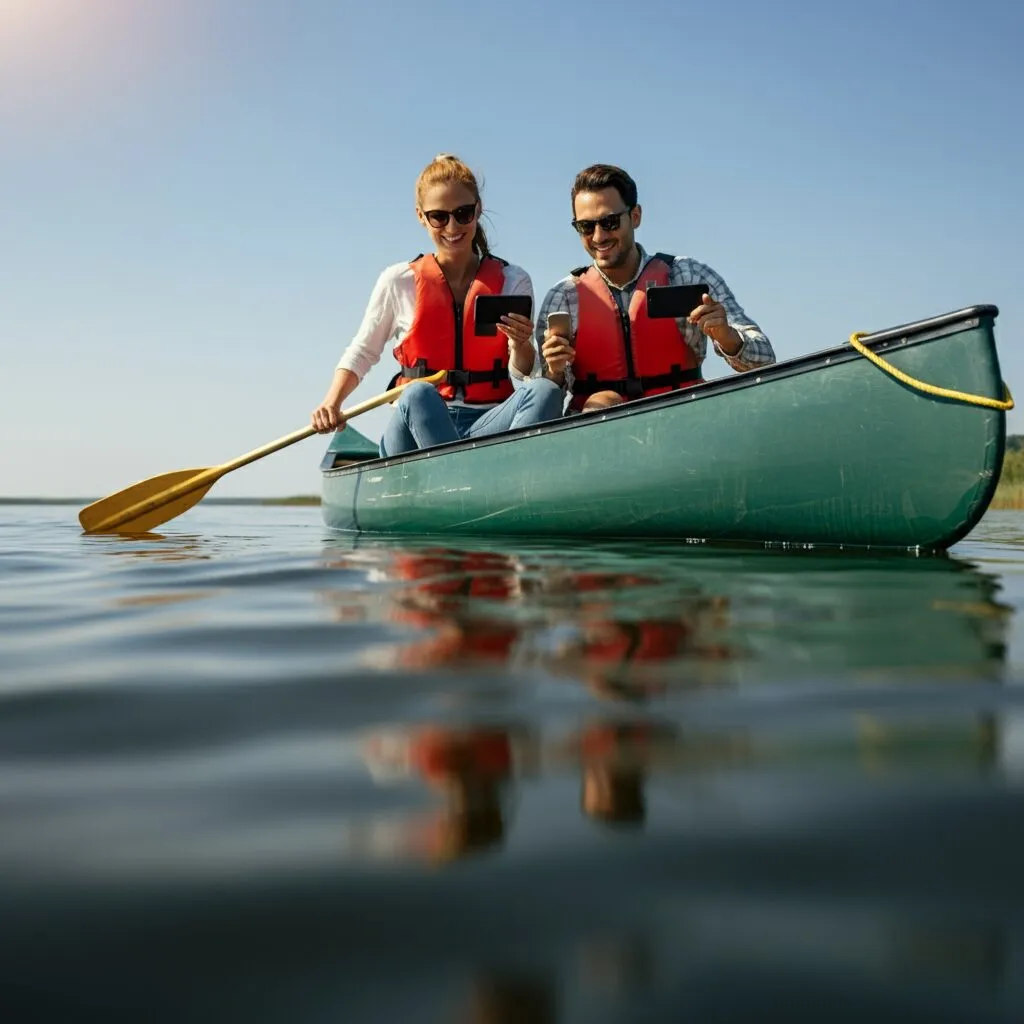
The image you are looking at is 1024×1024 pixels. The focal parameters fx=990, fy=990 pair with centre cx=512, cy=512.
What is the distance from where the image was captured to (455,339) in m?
5.74

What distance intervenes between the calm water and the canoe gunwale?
2102mm

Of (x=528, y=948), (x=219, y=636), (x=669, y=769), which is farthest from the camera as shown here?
(x=219, y=636)

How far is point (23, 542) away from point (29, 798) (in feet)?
18.0

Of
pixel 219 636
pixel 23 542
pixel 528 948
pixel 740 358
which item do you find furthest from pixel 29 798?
pixel 23 542

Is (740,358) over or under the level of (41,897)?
over

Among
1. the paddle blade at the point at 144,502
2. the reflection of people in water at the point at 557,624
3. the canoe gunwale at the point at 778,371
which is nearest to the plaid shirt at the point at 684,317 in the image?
the canoe gunwale at the point at 778,371

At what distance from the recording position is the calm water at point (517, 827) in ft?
1.69

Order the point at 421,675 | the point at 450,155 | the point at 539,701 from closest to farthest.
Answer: the point at 539,701
the point at 421,675
the point at 450,155

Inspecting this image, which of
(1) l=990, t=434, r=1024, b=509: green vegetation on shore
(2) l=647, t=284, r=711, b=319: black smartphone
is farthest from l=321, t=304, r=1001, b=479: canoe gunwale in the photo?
(1) l=990, t=434, r=1024, b=509: green vegetation on shore

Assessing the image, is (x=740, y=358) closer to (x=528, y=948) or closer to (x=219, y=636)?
(x=219, y=636)

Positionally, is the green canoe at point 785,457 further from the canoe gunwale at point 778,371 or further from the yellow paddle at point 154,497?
the yellow paddle at point 154,497

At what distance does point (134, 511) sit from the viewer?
683 centimetres

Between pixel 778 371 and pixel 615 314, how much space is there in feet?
4.48

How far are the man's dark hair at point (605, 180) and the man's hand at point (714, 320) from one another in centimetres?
79
